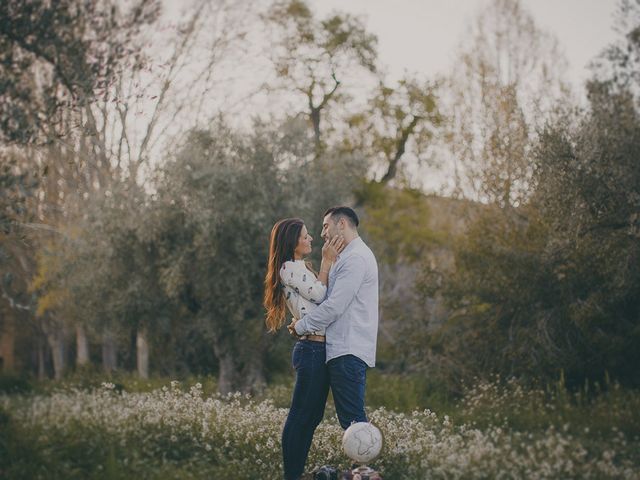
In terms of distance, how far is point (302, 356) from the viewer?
7.20 m

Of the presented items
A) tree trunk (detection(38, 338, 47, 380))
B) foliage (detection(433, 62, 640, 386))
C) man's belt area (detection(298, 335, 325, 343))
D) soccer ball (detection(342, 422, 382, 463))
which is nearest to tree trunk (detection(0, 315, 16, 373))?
tree trunk (detection(38, 338, 47, 380))

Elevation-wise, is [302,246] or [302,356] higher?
[302,246]

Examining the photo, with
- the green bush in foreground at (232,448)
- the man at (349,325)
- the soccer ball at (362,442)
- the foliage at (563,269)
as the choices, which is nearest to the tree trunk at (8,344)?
the foliage at (563,269)

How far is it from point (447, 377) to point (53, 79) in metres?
10.0

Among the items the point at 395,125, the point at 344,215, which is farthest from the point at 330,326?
the point at 395,125

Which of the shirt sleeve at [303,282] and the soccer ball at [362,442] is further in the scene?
the shirt sleeve at [303,282]

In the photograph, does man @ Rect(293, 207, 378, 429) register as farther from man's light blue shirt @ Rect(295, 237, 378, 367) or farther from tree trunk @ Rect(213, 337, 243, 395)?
tree trunk @ Rect(213, 337, 243, 395)

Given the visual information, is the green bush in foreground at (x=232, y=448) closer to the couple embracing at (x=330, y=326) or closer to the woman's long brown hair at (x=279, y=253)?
the couple embracing at (x=330, y=326)

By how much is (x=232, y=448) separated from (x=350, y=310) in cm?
280

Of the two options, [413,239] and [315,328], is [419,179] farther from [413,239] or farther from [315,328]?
[315,328]

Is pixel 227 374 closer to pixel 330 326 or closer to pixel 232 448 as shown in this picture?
pixel 232 448

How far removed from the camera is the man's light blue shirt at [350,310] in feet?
22.9

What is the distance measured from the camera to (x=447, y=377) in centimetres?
1599

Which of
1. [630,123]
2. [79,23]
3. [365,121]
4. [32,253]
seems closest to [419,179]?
[365,121]
